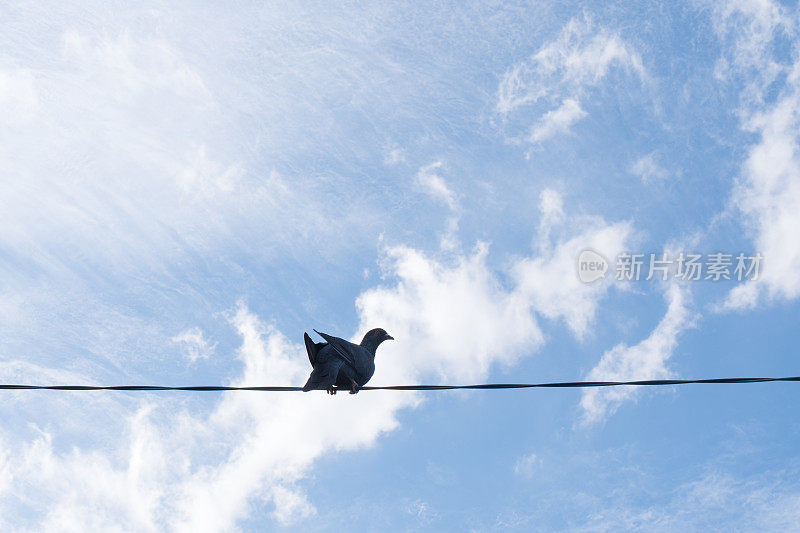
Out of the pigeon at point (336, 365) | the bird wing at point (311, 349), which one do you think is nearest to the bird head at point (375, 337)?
the pigeon at point (336, 365)

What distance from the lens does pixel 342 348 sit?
34.4ft

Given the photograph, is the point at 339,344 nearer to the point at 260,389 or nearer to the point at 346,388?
the point at 346,388

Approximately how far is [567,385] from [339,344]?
4.10 meters

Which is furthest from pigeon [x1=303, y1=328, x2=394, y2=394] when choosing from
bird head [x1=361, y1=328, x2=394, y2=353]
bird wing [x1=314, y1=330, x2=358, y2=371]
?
bird head [x1=361, y1=328, x2=394, y2=353]

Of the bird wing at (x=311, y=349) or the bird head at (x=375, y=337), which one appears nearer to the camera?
the bird wing at (x=311, y=349)

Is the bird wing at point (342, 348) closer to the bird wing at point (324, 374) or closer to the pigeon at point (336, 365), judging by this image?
the pigeon at point (336, 365)

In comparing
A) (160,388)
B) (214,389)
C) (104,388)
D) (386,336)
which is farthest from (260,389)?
(386,336)

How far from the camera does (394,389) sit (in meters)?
8.24

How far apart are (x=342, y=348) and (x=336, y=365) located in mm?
335

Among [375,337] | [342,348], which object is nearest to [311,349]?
[342,348]

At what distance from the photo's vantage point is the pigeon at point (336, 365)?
10131 millimetres

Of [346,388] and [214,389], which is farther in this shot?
[346,388]

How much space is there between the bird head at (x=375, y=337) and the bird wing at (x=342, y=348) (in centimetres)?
128

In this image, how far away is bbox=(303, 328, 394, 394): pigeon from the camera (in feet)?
33.2
